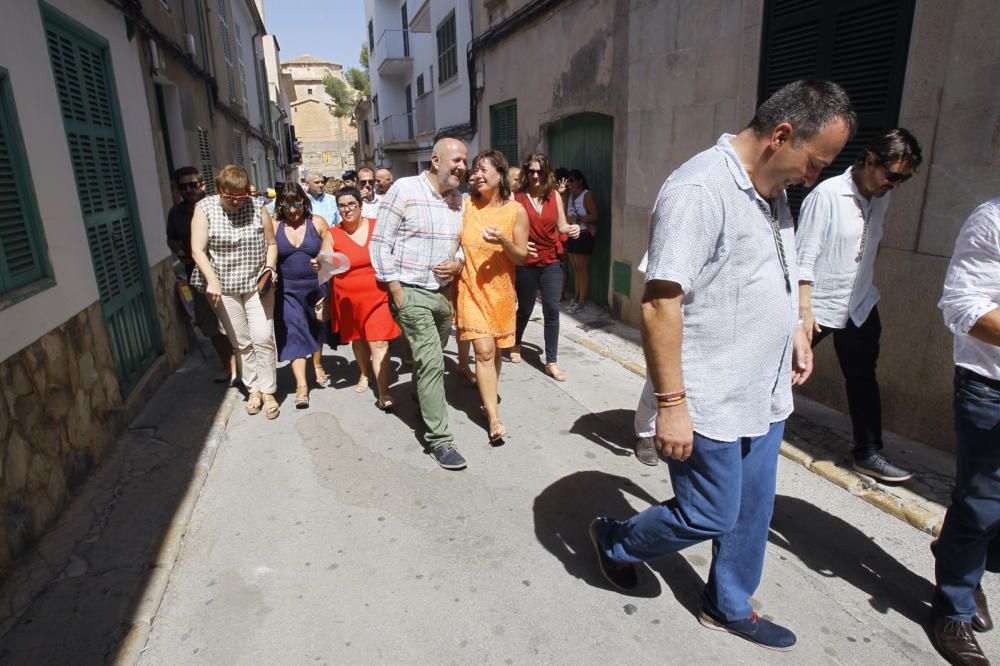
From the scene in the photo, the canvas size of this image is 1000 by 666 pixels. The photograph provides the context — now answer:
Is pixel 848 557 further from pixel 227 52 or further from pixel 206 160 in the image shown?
pixel 227 52

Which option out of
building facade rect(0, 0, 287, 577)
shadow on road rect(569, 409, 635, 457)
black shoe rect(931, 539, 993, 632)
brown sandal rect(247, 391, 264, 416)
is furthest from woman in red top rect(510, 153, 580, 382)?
black shoe rect(931, 539, 993, 632)

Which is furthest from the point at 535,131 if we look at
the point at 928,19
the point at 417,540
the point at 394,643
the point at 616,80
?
the point at 394,643

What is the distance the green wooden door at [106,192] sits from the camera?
13.8 ft

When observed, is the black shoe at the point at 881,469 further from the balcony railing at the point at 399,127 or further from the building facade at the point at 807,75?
the balcony railing at the point at 399,127

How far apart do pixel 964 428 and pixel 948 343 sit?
5.92 ft

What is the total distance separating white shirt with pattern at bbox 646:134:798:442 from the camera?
6.00 feet

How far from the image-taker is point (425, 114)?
19.5 meters

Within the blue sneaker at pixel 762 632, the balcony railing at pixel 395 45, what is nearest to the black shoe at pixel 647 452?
the blue sneaker at pixel 762 632

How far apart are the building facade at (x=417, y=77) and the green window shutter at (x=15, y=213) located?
972 centimetres

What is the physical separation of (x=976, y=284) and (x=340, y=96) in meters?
64.6

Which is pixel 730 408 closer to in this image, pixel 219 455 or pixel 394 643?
pixel 394 643

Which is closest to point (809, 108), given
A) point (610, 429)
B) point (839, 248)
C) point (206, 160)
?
point (839, 248)

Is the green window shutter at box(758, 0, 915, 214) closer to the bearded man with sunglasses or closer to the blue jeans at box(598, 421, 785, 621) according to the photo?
the blue jeans at box(598, 421, 785, 621)

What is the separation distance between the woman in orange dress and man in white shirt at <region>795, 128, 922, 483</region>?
1.68 m
